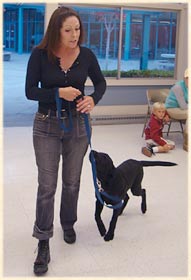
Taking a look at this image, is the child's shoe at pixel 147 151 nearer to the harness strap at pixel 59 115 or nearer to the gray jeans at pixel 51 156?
the gray jeans at pixel 51 156

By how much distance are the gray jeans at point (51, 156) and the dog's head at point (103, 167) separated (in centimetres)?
13

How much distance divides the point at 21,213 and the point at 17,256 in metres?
0.59

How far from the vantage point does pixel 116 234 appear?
2.71 m

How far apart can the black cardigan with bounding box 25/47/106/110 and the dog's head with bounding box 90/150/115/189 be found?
363 mm

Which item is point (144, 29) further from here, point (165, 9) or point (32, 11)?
point (32, 11)

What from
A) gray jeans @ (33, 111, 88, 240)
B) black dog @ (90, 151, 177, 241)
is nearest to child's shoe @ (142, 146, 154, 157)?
black dog @ (90, 151, 177, 241)

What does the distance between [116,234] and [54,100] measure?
1.07 meters

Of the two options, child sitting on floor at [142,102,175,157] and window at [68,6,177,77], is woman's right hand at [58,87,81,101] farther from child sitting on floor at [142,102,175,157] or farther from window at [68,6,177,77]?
window at [68,6,177,77]

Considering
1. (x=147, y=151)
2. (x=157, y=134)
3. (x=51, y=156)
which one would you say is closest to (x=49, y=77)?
(x=51, y=156)

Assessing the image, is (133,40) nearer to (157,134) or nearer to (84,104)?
(157,134)

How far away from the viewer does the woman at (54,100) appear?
210 centimetres

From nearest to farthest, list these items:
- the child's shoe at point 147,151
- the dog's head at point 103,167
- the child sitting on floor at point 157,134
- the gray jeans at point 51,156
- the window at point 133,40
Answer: the gray jeans at point 51,156
the dog's head at point 103,167
the child's shoe at point 147,151
the child sitting on floor at point 157,134
the window at point 133,40

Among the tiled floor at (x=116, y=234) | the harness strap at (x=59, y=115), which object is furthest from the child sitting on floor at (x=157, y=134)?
the harness strap at (x=59, y=115)

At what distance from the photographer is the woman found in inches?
82.5
